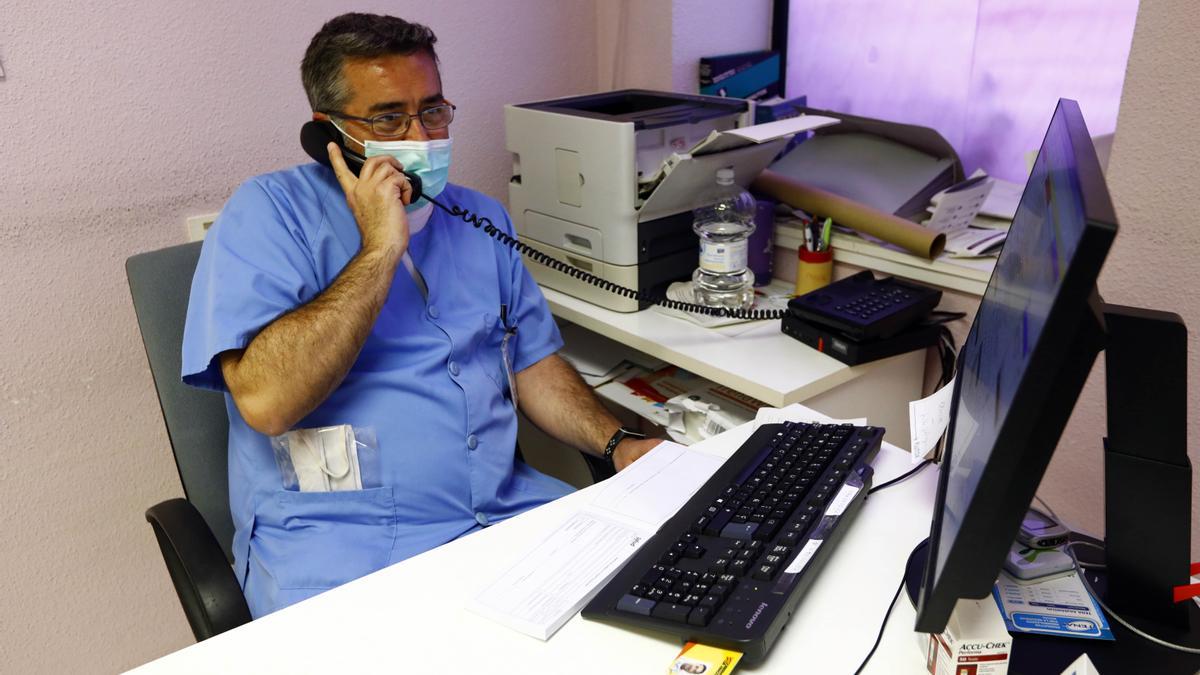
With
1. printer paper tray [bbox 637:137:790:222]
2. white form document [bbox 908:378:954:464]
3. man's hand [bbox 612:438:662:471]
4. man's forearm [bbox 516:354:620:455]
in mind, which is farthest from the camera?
printer paper tray [bbox 637:137:790:222]

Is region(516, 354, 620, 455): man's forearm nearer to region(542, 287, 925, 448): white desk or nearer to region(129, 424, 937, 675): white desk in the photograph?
region(542, 287, 925, 448): white desk

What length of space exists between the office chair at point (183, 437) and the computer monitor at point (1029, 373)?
92 centimetres

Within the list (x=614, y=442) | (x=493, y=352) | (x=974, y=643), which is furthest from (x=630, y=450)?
(x=974, y=643)

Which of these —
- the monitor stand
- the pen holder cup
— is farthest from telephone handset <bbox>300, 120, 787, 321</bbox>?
the monitor stand

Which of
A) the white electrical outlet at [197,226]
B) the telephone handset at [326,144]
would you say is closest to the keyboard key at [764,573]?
the telephone handset at [326,144]

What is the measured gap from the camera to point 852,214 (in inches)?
70.0

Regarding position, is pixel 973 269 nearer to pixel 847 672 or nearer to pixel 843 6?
pixel 843 6

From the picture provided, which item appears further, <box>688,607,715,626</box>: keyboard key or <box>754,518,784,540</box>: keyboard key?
<box>754,518,784,540</box>: keyboard key

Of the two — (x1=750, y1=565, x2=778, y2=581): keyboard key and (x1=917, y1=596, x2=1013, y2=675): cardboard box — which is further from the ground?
(x1=917, y1=596, x2=1013, y2=675): cardboard box

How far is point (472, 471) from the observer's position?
1.41 meters

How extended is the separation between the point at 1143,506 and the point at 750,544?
0.38 meters

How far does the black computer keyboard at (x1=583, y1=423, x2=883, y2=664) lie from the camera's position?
0.84 meters

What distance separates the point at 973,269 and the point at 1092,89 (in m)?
0.48

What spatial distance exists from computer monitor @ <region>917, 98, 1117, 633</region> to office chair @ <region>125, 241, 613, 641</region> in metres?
0.92
